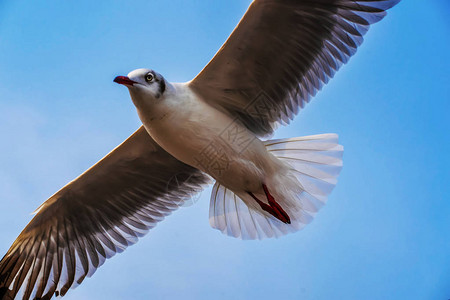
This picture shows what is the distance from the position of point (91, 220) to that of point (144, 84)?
4.52 feet

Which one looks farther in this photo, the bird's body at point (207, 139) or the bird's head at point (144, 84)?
the bird's body at point (207, 139)

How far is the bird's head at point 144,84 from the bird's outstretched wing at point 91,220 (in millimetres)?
762

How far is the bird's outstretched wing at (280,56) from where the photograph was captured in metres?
3.07

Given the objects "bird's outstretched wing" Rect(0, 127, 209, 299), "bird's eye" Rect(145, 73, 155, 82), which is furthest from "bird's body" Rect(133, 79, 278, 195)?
"bird's outstretched wing" Rect(0, 127, 209, 299)

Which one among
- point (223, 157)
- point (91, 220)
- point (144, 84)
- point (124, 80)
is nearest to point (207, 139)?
point (223, 157)

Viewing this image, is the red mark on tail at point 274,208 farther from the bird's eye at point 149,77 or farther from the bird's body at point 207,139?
the bird's eye at point 149,77

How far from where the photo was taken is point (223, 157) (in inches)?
123

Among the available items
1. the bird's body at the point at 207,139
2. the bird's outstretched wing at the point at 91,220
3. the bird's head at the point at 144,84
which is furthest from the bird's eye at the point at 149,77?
the bird's outstretched wing at the point at 91,220

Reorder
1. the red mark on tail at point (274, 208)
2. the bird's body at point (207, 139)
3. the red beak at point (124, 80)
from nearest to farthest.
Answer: the red beak at point (124, 80) < the bird's body at point (207, 139) < the red mark on tail at point (274, 208)

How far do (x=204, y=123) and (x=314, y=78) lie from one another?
2.38 ft

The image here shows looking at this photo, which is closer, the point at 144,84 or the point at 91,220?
the point at 144,84

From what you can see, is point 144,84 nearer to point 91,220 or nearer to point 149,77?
point 149,77

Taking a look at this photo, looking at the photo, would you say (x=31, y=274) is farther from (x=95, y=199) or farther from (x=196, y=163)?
(x=196, y=163)

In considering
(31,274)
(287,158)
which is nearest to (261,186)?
(287,158)
